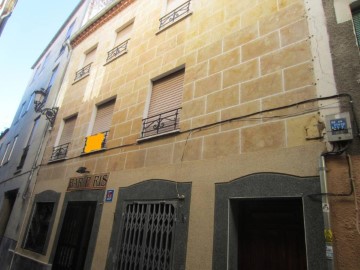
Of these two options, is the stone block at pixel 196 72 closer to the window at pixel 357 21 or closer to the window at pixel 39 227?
the window at pixel 357 21

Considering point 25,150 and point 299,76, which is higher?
point 25,150

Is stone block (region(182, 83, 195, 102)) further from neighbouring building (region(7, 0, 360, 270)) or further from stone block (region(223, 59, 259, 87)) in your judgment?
stone block (region(223, 59, 259, 87))

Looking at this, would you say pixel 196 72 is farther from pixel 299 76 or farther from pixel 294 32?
pixel 299 76

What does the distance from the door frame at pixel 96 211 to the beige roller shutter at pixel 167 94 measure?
238 cm

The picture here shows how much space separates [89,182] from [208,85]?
13.2ft

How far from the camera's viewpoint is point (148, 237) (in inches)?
189

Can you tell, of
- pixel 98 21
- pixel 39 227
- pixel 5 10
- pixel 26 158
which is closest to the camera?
pixel 5 10

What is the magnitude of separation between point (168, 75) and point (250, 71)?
236 cm

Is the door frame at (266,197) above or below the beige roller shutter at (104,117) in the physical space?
below

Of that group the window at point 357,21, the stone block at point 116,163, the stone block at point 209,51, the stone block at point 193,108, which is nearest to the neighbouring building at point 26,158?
the stone block at point 116,163

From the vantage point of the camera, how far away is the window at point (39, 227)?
780 centimetres

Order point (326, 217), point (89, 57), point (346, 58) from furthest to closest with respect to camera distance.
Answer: point (89, 57) < point (346, 58) < point (326, 217)

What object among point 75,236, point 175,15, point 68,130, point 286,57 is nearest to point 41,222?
point 75,236

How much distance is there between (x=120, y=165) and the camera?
6.14m
